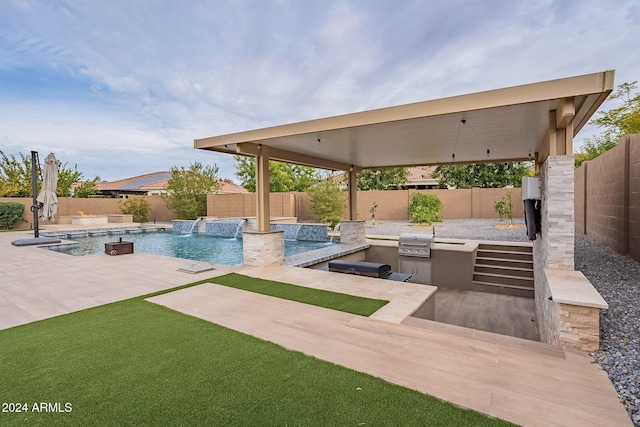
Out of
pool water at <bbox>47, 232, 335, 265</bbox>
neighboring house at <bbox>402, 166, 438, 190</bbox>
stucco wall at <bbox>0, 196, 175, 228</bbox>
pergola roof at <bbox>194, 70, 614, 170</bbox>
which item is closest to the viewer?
pergola roof at <bbox>194, 70, 614, 170</bbox>

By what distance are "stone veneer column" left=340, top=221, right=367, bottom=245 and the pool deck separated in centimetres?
401

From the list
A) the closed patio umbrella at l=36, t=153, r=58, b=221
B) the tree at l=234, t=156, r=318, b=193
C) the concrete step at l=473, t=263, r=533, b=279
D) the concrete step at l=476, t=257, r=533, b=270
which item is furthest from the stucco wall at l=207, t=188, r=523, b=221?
the concrete step at l=473, t=263, r=533, b=279

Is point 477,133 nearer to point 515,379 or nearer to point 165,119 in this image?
point 515,379

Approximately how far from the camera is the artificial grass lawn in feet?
6.80

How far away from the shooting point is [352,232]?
406 inches

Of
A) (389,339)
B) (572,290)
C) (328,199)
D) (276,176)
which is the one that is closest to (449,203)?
(328,199)

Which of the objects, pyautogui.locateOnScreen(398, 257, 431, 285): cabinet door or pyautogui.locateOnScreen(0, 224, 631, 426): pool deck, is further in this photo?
pyautogui.locateOnScreen(398, 257, 431, 285): cabinet door

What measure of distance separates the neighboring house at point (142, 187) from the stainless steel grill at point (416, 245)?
77.0ft

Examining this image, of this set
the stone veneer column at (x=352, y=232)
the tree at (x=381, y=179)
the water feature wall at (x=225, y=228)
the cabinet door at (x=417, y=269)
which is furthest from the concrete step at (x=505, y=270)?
the tree at (x=381, y=179)

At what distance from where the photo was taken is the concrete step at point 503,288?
24.3 ft

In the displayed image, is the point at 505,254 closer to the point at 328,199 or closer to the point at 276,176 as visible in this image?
the point at 328,199

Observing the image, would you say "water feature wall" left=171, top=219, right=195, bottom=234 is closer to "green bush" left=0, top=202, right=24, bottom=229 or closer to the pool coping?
the pool coping

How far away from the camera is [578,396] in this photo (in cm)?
225

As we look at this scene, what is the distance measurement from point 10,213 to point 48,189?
10.4 metres
